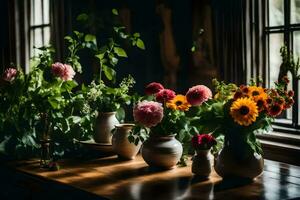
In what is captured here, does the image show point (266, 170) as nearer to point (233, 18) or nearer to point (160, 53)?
point (233, 18)

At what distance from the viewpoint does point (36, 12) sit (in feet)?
19.7

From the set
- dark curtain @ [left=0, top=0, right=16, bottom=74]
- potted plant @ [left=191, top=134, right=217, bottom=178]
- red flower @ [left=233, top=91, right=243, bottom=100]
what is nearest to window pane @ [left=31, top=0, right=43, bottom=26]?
dark curtain @ [left=0, top=0, right=16, bottom=74]

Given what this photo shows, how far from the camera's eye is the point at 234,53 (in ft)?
11.8

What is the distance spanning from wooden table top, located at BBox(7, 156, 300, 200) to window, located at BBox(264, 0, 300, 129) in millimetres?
799

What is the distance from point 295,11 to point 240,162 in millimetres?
1565

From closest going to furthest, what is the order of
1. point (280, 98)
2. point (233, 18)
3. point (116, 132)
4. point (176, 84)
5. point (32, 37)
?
point (280, 98) → point (116, 132) → point (233, 18) → point (176, 84) → point (32, 37)

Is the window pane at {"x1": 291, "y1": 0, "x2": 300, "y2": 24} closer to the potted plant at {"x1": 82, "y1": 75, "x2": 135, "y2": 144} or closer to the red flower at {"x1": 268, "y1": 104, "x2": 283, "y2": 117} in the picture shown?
the potted plant at {"x1": 82, "y1": 75, "x2": 135, "y2": 144}

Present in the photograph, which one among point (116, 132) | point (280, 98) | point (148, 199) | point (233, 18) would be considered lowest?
point (148, 199)

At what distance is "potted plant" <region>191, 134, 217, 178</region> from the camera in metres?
2.43

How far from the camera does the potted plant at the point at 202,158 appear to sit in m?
2.43

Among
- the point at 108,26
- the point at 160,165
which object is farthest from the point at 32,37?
the point at 160,165

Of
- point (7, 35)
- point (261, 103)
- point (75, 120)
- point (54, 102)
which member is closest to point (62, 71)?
point (54, 102)

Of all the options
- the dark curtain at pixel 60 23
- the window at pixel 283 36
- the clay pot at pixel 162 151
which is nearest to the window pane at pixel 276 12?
the window at pixel 283 36

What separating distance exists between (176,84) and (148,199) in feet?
7.06
